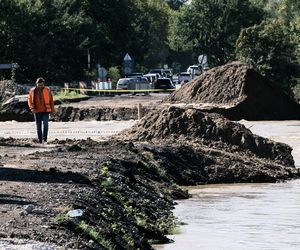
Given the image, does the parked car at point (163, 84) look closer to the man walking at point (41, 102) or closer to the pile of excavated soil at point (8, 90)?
the pile of excavated soil at point (8, 90)

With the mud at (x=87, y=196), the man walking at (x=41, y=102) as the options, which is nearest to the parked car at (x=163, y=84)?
the man walking at (x=41, y=102)

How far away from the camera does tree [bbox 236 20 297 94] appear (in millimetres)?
58344

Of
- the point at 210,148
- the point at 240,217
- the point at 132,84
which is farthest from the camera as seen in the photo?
the point at 132,84

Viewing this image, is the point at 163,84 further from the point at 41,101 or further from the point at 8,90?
the point at 41,101

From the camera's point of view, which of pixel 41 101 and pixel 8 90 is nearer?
pixel 41 101

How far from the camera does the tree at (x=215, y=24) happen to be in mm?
96125

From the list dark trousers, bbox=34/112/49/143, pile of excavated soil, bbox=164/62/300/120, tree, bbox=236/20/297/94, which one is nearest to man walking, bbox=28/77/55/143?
dark trousers, bbox=34/112/49/143

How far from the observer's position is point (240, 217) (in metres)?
19.0

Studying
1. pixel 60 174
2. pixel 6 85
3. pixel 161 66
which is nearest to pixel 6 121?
pixel 6 85

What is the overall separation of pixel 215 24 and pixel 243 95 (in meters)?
44.9

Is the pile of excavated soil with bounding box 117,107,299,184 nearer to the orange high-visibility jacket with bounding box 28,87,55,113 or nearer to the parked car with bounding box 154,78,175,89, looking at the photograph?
the orange high-visibility jacket with bounding box 28,87,55,113

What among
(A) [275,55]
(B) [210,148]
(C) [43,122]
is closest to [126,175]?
(B) [210,148]

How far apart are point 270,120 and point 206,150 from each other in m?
25.2

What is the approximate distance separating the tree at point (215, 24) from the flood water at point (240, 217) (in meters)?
70.4
